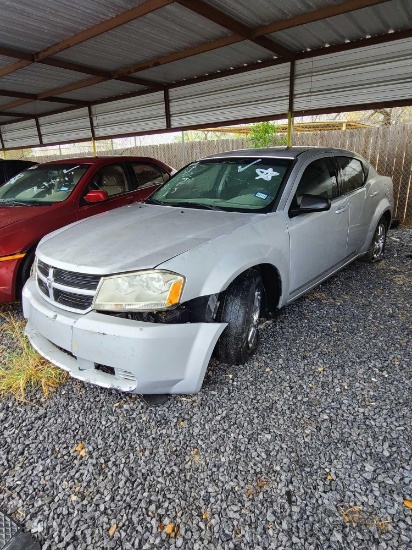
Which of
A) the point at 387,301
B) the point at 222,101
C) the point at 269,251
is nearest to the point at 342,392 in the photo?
the point at 269,251

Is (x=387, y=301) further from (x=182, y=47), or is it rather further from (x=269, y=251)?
(x=182, y=47)

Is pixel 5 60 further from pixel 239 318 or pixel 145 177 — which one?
pixel 239 318

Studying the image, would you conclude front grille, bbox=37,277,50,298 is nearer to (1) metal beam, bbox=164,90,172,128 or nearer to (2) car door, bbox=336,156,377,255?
(2) car door, bbox=336,156,377,255

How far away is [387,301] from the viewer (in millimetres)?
3889

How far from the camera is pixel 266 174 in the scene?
10.7 feet

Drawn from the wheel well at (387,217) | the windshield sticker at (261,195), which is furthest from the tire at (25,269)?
the wheel well at (387,217)

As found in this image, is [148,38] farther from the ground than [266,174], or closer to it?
farther from the ground

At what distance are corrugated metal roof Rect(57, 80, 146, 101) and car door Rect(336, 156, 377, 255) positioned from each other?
6046 mm

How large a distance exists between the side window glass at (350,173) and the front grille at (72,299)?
290 cm

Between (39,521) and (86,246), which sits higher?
(86,246)

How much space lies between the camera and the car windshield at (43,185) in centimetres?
447

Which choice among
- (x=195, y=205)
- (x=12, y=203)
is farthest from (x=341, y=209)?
(x=12, y=203)

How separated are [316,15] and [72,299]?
182 inches

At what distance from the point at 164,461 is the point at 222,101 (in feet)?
25.2
